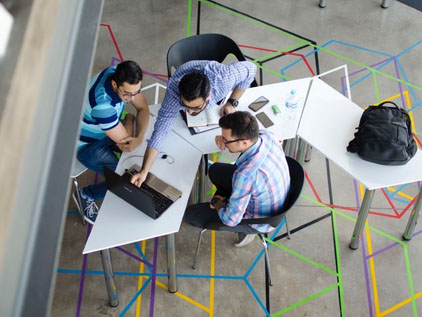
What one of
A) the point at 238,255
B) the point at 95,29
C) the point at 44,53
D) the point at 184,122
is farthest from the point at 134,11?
the point at 44,53

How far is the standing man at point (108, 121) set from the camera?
352 centimetres

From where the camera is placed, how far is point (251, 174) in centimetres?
329

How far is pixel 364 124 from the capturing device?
149 inches

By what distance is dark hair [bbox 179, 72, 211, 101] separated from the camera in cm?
348

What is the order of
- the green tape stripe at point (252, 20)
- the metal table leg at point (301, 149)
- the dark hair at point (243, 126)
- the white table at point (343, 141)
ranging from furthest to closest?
1. the green tape stripe at point (252, 20)
2. the metal table leg at point (301, 149)
3. the white table at point (343, 141)
4. the dark hair at point (243, 126)

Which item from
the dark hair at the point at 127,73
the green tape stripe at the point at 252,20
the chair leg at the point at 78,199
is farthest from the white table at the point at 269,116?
the green tape stripe at the point at 252,20

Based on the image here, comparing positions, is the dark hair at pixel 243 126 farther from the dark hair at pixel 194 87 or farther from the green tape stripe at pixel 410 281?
the green tape stripe at pixel 410 281

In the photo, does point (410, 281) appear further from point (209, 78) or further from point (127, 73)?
point (127, 73)

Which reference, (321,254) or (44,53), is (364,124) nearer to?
(321,254)

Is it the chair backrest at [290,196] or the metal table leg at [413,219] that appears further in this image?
the metal table leg at [413,219]

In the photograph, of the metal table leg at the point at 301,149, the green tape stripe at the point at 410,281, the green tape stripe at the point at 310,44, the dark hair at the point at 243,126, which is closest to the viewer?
the dark hair at the point at 243,126

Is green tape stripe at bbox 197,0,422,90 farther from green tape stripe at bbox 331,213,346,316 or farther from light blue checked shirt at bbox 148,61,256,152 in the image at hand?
light blue checked shirt at bbox 148,61,256,152

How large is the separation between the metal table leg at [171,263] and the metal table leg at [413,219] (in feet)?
5.95

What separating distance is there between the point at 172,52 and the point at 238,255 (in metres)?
1.63
